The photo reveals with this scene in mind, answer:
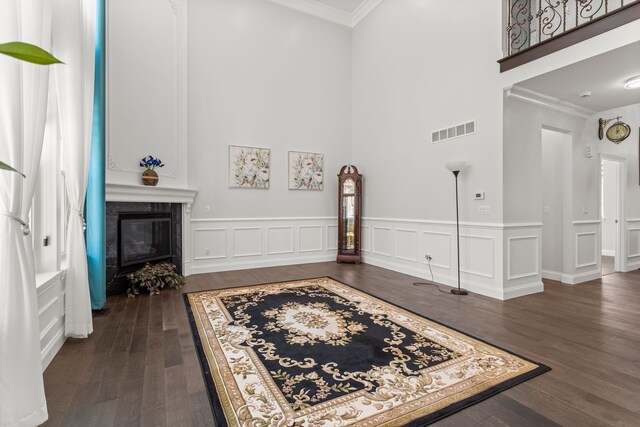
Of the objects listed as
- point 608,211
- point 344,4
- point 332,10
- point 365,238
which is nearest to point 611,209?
point 608,211

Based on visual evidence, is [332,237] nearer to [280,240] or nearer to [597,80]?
[280,240]

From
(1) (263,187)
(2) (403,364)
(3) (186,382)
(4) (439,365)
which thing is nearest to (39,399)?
(3) (186,382)

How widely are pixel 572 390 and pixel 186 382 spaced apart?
2.54 metres

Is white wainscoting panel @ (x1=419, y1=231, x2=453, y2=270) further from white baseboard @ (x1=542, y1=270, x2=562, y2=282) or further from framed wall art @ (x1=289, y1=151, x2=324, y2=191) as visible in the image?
framed wall art @ (x1=289, y1=151, x2=324, y2=191)

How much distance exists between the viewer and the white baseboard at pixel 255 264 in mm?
5562

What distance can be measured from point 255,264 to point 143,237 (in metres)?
1.98

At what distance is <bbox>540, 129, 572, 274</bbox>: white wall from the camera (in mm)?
5062

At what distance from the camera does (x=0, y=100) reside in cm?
162

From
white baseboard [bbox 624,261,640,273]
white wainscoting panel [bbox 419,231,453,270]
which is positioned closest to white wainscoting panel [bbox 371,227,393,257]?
white wainscoting panel [bbox 419,231,453,270]

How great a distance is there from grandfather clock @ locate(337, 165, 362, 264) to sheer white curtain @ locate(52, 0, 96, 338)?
4.49m

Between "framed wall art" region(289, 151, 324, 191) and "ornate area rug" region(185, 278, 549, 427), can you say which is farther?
"framed wall art" region(289, 151, 324, 191)

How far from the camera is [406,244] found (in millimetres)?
5590

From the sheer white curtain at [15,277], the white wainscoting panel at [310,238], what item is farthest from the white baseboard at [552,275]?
the sheer white curtain at [15,277]

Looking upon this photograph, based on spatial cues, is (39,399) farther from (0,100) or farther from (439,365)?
(439,365)
